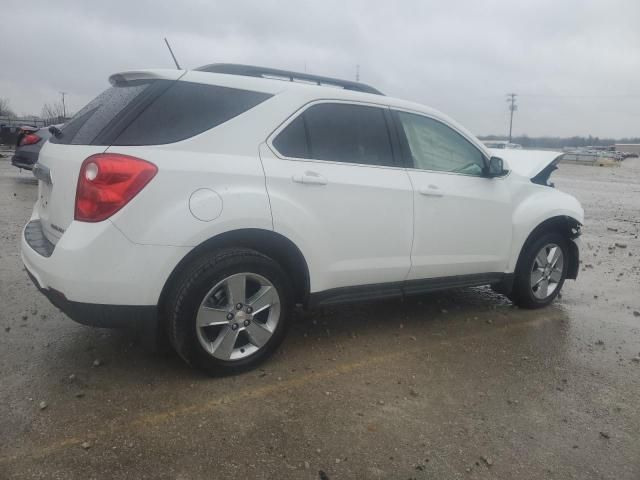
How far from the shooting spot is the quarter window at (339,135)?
3328mm

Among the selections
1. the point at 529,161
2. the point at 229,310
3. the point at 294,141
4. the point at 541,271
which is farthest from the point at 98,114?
the point at 541,271

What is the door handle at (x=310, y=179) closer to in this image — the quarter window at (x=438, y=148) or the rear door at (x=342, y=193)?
the rear door at (x=342, y=193)

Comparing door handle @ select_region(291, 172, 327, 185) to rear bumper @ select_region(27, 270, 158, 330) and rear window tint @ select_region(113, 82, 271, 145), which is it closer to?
rear window tint @ select_region(113, 82, 271, 145)

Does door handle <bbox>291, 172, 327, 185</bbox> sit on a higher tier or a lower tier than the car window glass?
lower

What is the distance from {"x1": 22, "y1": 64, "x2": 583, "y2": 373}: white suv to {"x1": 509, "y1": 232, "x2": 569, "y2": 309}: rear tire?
741 millimetres

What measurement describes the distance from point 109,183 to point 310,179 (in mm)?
1212

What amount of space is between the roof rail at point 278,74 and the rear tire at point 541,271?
2.09m

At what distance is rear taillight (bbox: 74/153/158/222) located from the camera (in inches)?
106

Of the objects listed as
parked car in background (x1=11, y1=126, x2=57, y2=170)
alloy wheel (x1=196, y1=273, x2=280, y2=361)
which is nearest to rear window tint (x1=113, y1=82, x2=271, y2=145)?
alloy wheel (x1=196, y1=273, x2=280, y2=361)

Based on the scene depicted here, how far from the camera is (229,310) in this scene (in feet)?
10.1

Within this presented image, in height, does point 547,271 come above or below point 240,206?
below

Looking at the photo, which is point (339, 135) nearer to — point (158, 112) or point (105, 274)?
point (158, 112)

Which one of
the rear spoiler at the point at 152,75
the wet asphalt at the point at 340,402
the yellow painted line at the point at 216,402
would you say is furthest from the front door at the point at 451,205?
the rear spoiler at the point at 152,75

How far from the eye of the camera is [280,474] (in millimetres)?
2332
